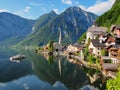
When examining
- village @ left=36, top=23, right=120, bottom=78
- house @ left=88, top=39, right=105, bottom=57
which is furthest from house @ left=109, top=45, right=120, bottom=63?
house @ left=88, top=39, right=105, bottom=57

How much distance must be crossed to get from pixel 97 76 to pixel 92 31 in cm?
10088

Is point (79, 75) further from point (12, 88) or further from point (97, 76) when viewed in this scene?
point (12, 88)

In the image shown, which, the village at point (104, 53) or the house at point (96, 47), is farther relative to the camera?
the house at point (96, 47)

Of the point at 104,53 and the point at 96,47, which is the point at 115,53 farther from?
the point at 96,47

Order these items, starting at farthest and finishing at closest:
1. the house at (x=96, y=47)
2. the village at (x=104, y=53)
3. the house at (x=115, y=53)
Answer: the house at (x=96, y=47)
the house at (x=115, y=53)
the village at (x=104, y=53)

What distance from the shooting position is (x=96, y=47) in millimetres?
140625

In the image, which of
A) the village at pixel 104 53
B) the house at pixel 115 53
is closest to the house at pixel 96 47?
the village at pixel 104 53

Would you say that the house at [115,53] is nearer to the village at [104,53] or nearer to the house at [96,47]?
the village at [104,53]

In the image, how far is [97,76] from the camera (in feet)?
294

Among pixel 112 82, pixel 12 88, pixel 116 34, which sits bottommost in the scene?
pixel 12 88

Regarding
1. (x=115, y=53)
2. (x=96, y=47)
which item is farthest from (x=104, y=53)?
(x=96, y=47)

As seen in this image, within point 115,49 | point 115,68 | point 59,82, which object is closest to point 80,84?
point 59,82

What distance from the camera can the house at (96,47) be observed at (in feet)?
455

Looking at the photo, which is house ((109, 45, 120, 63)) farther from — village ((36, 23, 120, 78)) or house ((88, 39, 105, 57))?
house ((88, 39, 105, 57))
